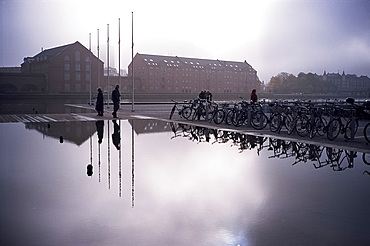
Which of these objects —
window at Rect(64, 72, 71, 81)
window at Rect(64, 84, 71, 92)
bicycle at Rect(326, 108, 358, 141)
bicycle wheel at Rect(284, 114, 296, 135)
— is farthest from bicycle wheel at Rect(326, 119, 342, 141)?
window at Rect(64, 72, 71, 81)

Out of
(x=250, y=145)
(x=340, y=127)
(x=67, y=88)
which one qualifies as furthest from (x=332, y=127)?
(x=67, y=88)

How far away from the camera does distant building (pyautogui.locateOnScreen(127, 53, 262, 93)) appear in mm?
85875

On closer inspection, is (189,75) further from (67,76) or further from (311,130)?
(311,130)

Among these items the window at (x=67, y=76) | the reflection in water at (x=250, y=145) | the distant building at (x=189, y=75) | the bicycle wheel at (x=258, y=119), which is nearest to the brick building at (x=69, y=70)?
the window at (x=67, y=76)

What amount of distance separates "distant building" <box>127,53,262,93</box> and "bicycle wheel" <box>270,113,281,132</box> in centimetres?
7039

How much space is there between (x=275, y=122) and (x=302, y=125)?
4.34 ft

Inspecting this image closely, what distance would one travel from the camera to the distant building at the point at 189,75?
85875 millimetres

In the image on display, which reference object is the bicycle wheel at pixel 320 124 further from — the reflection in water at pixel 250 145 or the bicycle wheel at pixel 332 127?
the reflection in water at pixel 250 145

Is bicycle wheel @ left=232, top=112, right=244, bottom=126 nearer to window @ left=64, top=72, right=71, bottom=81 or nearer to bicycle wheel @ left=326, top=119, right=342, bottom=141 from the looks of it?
bicycle wheel @ left=326, top=119, right=342, bottom=141

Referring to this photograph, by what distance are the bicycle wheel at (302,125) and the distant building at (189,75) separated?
234 ft

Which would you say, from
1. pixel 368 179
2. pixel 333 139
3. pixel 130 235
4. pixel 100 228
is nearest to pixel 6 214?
pixel 100 228

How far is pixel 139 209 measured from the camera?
4.94m

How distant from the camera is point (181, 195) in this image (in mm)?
5668

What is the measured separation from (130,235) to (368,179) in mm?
4855
